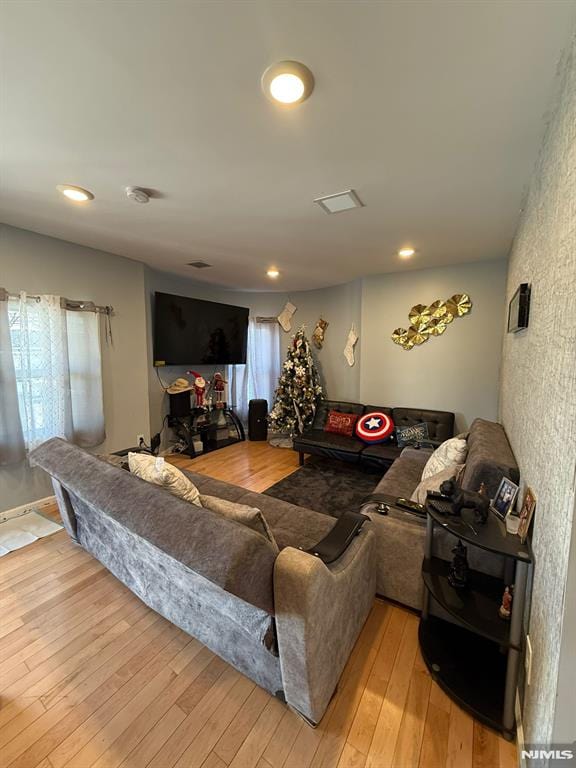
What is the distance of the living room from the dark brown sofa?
0.63 m

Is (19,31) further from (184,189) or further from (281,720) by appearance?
(281,720)

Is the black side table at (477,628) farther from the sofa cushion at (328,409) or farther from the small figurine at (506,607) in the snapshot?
the sofa cushion at (328,409)

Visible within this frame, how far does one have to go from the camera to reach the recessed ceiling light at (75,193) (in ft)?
6.33

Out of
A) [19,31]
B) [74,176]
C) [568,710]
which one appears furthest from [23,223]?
[568,710]

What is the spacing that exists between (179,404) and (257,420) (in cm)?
137

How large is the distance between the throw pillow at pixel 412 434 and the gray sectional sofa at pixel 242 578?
209 centimetres

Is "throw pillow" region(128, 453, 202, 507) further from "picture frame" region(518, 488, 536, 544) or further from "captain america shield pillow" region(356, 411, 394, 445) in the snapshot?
"captain america shield pillow" region(356, 411, 394, 445)

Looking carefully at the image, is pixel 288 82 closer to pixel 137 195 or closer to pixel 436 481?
pixel 137 195

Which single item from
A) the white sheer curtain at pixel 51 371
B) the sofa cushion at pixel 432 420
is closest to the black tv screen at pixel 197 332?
the white sheer curtain at pixel 51 371

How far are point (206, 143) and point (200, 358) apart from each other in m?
3.37

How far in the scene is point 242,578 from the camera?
97 centimetres

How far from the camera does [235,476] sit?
377cm

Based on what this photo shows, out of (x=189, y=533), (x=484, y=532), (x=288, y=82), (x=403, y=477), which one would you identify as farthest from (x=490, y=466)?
(x=288, y=82)

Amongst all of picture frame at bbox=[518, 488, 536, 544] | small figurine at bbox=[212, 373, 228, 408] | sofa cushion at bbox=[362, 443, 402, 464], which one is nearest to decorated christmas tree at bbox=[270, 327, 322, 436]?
small figurine at bbox=[212, 373, 228, 408]
